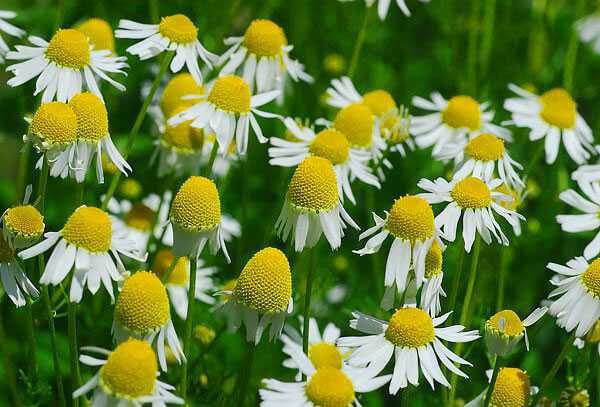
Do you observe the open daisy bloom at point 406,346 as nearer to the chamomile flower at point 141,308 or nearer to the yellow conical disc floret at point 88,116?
the chamomile flower at point 141,308

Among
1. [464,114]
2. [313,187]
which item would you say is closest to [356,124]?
[464,114]

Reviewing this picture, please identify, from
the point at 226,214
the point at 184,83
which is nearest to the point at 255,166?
the point at 226,214

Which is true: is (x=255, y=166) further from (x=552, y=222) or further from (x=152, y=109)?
(x=552, y=222)

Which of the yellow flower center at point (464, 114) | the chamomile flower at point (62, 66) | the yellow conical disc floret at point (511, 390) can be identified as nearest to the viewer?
the yellow conical disc floret at point (511, 390)

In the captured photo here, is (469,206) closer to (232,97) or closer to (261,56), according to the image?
(232,97)

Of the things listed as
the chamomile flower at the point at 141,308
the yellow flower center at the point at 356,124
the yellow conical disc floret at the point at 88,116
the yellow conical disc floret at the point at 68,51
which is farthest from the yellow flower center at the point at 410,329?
the yellow conical disc floret at the point at 68,51

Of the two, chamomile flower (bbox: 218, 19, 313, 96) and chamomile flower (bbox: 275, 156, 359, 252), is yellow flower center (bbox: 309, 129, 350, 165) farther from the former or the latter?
chamomile flower (bbox: 275, 156, 359, 252)
